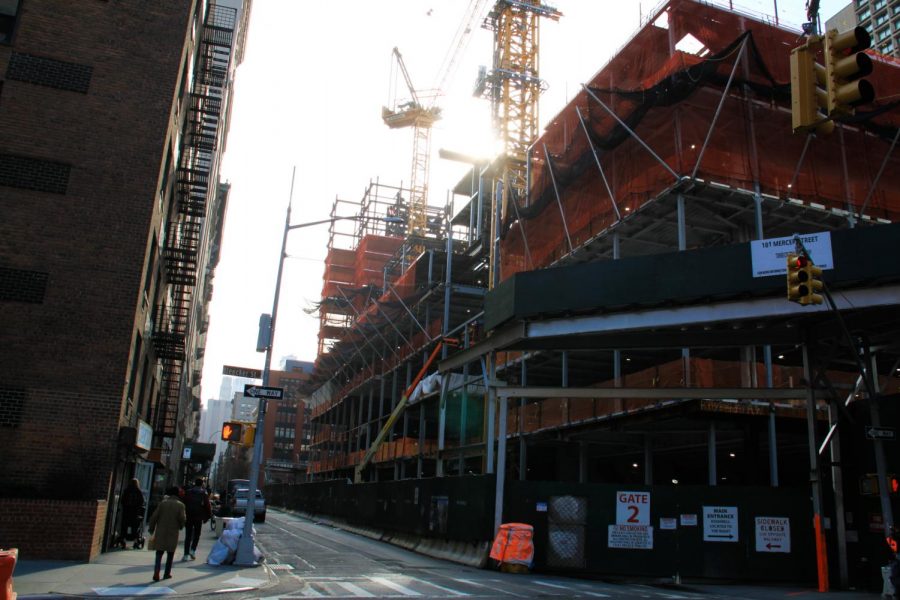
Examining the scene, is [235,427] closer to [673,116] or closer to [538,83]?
[673,116]

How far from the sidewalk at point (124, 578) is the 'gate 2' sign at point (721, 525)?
9.90 metres

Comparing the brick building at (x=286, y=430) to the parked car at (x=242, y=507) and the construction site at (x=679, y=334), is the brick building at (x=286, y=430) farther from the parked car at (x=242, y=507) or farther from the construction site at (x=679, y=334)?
the parked car at (x=242, y=507)

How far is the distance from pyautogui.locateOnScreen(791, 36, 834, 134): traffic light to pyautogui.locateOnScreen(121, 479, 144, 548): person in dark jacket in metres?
17.9

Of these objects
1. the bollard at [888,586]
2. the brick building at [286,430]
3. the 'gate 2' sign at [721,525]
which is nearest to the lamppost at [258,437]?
the 'gate 2' sign at [721,525]

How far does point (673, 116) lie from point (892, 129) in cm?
859

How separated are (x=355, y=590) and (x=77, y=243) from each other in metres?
10.8

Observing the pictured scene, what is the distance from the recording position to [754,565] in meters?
17.5

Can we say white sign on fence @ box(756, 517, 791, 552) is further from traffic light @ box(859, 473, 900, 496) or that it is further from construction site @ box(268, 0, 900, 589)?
traffic light @ box(859, 473, 900, 496)

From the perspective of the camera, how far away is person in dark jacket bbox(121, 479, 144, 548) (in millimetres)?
19812

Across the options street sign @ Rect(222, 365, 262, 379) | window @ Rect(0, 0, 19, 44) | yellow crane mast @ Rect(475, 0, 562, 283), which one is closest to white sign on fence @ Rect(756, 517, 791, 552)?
street sign @ Rect(222, 365, 262, 379)

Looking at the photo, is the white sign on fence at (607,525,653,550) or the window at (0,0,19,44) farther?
the window at (0,0,19,44)

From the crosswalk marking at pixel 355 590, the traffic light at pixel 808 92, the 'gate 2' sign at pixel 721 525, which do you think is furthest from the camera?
the 'gate 2' sign at pixel 721 525

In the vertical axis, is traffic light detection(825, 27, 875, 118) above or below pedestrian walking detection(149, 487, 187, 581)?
above

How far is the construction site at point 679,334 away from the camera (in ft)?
55.3
